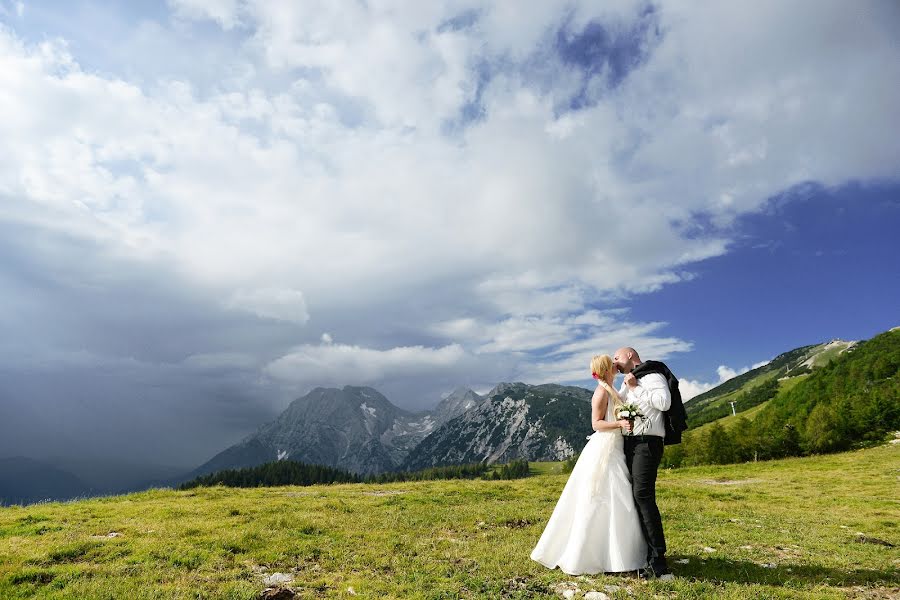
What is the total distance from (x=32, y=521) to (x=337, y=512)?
1168 centimetres

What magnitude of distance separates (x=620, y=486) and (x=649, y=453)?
108cm

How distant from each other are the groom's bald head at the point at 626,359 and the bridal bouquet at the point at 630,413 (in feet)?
3.72

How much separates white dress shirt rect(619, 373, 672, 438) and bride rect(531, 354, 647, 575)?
453 millimetres

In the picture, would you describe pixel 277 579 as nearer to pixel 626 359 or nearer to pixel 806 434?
pixel 626 359

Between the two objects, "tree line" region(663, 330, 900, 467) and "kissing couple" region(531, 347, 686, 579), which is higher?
"kissing couple" region(531, 347, 686, 579)

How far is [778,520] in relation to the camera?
17922 millimetres

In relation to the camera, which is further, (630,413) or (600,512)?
(600,512)

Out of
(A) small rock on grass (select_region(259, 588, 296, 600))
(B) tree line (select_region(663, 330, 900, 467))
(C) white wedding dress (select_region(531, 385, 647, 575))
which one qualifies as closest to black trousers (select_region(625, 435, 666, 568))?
(C) white wedding dress (select_region(531, 385, 647, 575))


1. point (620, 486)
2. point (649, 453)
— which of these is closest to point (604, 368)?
point (649, 453)

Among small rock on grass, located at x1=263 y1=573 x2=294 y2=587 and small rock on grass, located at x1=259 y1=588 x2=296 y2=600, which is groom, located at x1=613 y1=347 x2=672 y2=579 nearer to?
small rock on grass, located at x1=259 y1=588 x2=296 y2=600

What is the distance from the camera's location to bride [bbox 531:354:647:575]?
376 inches

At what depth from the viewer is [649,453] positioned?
384 inches

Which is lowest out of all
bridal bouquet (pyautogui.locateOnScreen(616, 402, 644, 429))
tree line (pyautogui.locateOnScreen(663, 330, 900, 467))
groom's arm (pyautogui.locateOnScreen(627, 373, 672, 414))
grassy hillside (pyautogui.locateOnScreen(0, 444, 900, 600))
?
tree line (pyautogui.locateOnScreen(663, 330, 900, 467))

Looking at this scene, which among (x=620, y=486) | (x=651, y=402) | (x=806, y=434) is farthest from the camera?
(x=806, y=434)
